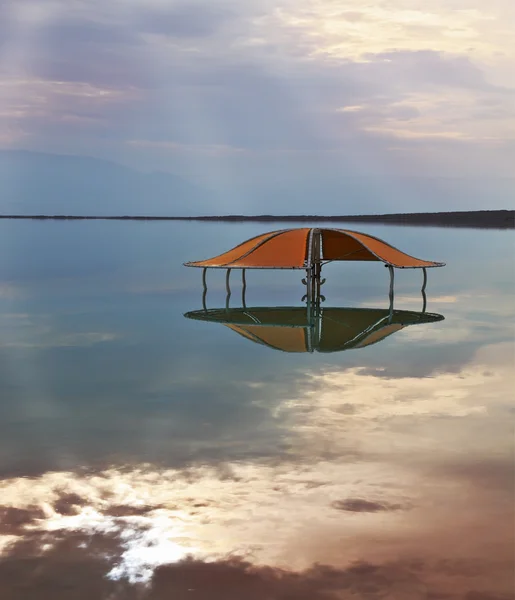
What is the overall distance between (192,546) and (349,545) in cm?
103

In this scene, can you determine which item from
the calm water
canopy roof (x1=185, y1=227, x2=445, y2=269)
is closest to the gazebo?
canopy roof (x1=185, y1=227, x2=445, y2=269)

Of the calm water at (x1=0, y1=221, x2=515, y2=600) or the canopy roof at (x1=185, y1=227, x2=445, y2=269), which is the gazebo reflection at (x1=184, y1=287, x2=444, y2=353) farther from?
the canopy roof at (x1=185, y1=227, x2=445, y2=269)

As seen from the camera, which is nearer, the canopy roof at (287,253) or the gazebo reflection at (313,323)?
the gazebo reflection at (313,323)

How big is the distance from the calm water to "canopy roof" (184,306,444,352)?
0.58 metres

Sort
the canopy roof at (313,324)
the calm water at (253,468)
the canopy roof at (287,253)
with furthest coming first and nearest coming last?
the canopy roof at (287,253) < the canopy roof at (313,324) < the calm water at (253,468)

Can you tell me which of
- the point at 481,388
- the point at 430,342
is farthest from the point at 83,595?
the point at 430,342

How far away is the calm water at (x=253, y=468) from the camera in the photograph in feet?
18.9

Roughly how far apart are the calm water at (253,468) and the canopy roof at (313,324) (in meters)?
0.58

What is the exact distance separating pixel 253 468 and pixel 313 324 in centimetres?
1160

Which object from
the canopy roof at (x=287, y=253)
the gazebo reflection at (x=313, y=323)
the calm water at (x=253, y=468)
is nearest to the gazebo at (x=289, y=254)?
the canopy roof at (x=287, y=253)

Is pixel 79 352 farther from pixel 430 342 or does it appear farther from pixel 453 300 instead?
pixel 453 300

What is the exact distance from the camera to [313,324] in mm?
19547

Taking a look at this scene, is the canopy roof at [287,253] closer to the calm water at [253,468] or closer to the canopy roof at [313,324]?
the canopy roof at [313,324]

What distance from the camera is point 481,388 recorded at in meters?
12.0
